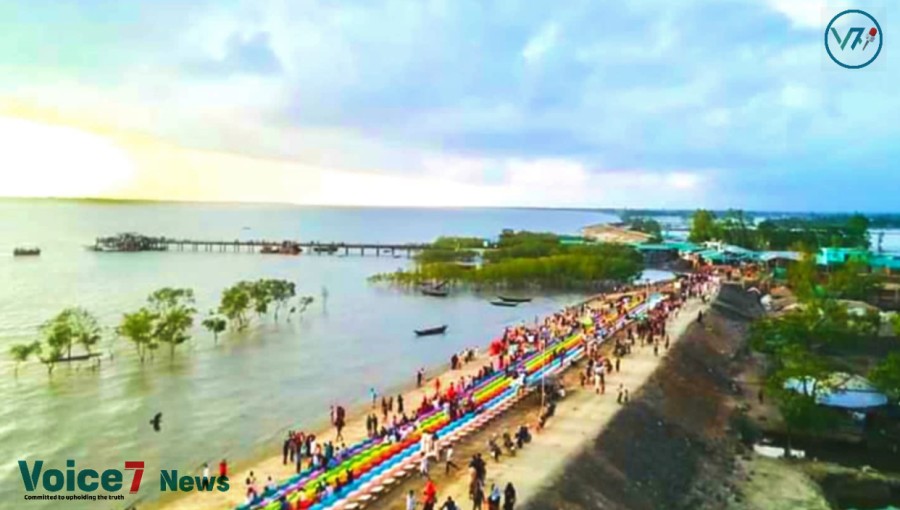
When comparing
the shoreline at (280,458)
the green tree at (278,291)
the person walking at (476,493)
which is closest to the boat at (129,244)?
the green tree at (278,291)

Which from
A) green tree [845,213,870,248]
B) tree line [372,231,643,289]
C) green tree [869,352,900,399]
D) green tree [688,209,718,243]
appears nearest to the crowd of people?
green tree [869,352,900,399]

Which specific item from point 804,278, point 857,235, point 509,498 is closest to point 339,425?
point 509,498

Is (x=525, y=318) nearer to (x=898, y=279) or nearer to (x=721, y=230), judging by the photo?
(x=898, y=279)

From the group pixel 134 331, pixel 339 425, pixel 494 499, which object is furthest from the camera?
pixel 134 331

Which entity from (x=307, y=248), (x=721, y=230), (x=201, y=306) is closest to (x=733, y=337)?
(x=201, y=306)

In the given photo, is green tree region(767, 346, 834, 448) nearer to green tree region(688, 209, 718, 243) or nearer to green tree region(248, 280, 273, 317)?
green tree region(248, 280, 273, 317)

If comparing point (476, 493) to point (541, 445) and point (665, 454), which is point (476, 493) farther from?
point (665, 454)
